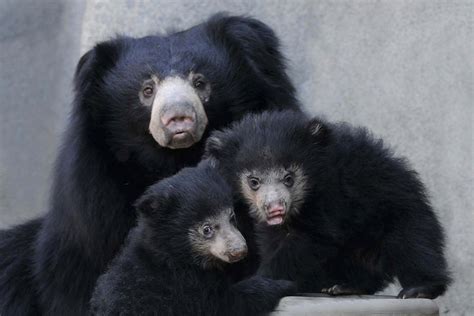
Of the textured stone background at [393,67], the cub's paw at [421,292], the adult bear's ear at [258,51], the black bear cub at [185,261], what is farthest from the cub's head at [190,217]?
the textured stone background at [393,67]

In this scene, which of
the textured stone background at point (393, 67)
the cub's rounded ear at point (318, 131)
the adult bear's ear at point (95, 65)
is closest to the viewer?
the cub's rounded ear at point (318, 131)

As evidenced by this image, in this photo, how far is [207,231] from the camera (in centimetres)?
513

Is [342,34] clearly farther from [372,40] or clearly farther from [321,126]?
[321,126]

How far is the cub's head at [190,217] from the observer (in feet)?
16.7

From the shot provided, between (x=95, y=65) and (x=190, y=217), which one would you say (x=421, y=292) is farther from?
(x=95, y=65)

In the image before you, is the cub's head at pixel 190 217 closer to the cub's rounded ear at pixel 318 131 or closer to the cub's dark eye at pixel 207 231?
the cub's dark eye at pixel 207 231

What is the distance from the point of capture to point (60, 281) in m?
6.37

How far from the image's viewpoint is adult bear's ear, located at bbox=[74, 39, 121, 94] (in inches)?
242

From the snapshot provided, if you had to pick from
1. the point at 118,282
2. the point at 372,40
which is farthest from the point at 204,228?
the point at 372,40

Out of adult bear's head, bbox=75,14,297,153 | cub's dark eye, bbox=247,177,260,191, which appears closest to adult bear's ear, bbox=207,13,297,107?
adult bear's head, bbox=75,14,297,153

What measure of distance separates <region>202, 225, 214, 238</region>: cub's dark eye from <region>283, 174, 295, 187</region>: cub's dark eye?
483 millimetres

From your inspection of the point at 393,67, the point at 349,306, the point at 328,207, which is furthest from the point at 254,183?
the point at 393,67

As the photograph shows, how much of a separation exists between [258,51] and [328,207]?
1104 millimetres

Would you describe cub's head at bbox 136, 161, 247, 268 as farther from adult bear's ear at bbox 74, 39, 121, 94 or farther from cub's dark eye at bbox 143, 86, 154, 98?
adult bear's ear at bbox 74, 39, 121, 94
